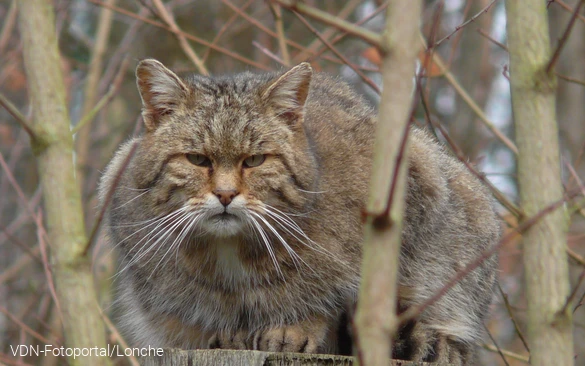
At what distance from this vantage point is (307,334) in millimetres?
3932

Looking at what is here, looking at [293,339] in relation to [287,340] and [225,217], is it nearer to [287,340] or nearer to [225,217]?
[287,340]

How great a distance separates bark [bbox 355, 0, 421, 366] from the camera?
1.74m

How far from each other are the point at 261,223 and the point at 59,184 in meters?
1.32

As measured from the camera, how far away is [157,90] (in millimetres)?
4008

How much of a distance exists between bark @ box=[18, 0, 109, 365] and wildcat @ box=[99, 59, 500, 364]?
1.04m

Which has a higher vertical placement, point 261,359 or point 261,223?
point 261,223

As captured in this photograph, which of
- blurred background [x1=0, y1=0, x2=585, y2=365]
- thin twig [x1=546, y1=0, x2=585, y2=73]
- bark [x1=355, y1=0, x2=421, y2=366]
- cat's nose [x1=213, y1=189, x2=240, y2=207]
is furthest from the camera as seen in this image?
blurred background [x1=0, y1=0, x2=585, y2=365]

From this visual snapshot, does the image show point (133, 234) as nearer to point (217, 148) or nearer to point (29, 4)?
point (217, 148)

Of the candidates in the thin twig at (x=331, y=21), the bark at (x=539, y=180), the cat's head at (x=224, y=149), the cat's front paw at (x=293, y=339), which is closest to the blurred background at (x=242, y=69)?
the cat's head at (x=224, y=149)

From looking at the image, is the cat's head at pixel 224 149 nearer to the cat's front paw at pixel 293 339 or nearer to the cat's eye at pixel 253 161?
the cat's eye at pixel 253 161

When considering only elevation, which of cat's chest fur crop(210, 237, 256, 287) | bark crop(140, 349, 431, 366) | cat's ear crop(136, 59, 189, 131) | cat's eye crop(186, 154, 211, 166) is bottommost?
bark crop(140, 349, 431, 366)

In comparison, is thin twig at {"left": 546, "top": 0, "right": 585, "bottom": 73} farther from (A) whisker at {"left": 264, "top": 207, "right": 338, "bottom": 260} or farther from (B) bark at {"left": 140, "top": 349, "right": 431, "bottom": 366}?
(A) whisker at {"left": 264, "top": 207, "right": 338, "bottom": 260}

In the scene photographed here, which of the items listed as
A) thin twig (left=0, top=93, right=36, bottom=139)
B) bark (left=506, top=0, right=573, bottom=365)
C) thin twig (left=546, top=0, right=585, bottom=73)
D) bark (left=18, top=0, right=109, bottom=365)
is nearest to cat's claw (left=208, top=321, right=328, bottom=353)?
bark (left=18, top=0, right=109, bottom=365)

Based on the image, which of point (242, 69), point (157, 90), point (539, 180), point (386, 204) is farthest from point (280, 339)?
point (242, 69)
